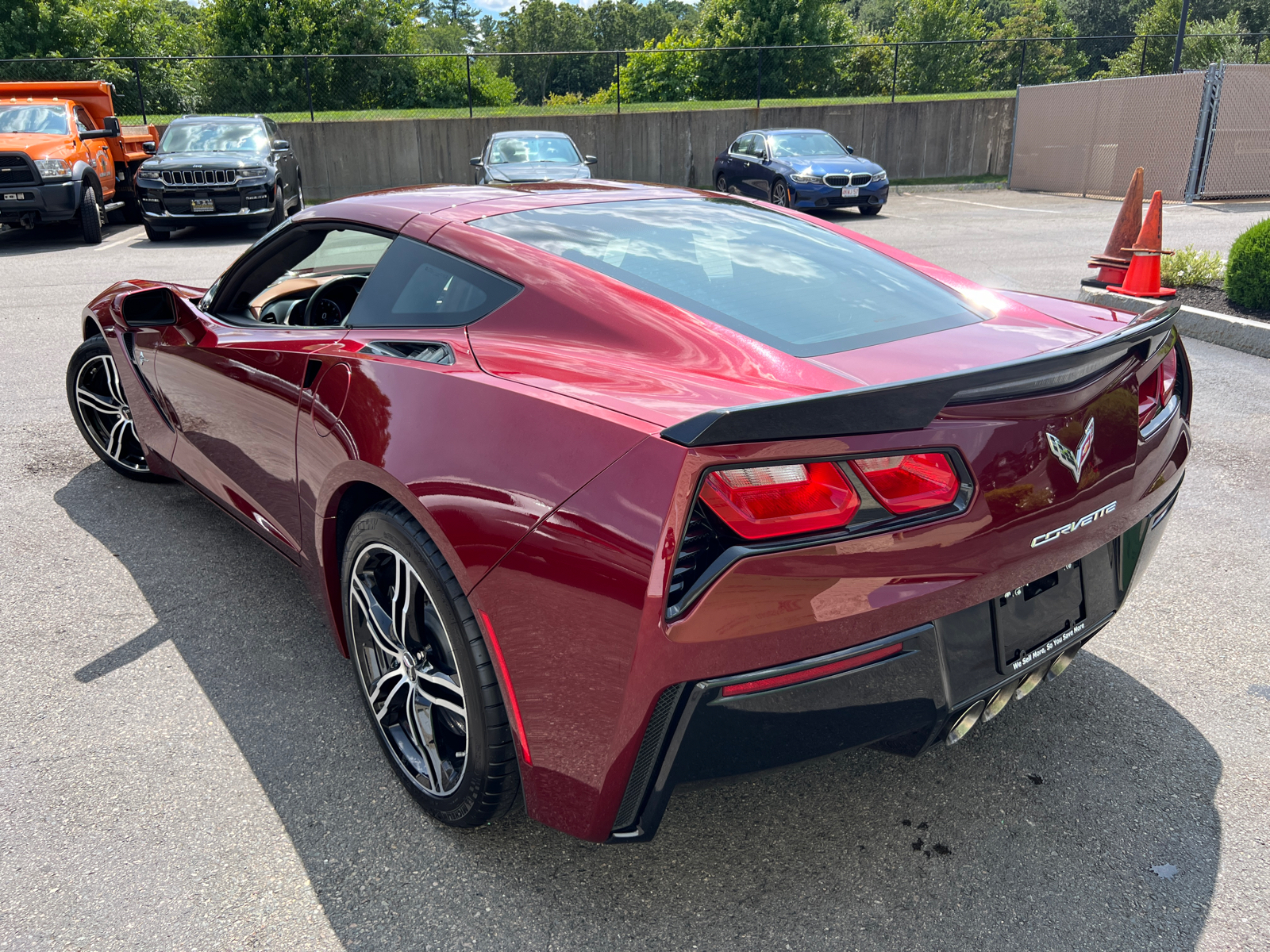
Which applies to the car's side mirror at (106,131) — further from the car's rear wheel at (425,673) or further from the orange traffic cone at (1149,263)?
the car's rear wheel at (425,673)

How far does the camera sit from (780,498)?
1.63 metres

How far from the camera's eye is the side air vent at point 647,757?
A: 1.66 m

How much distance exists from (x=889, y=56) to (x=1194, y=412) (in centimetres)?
2526

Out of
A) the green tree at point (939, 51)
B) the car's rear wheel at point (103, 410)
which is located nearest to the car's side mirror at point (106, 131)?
the car's rear wheel at point (103, 410)

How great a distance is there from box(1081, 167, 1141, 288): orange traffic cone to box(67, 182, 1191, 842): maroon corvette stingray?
264 inches

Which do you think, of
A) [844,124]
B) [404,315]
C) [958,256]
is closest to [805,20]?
[844,124]

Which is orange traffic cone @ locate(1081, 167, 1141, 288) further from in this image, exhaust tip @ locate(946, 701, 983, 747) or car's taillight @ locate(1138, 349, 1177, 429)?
exhaust tip @ locate(946, 701, 983, 747)

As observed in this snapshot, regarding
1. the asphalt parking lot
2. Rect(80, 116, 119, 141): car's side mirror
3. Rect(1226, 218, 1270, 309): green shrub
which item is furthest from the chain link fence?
the asphalt parking lot

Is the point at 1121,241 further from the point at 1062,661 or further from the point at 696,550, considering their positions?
the point at 696,550

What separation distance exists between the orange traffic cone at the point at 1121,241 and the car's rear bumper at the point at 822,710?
780 cm

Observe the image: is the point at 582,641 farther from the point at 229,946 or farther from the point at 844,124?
the point at 844,124

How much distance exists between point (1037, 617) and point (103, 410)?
4.21 meters

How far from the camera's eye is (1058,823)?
2.22m

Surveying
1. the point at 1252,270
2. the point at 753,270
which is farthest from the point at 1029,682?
the point at 1252,270
